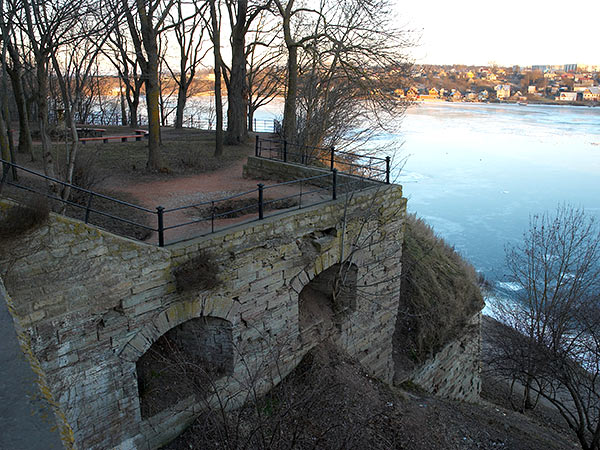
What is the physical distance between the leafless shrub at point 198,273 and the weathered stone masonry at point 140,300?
110 mm

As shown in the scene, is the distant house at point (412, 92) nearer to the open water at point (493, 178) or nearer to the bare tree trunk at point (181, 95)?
the open water at point (493, 178)

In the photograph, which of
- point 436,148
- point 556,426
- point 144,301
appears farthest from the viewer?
point 436,148

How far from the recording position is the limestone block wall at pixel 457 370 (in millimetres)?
14086

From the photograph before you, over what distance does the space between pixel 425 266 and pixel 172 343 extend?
33.3 ft

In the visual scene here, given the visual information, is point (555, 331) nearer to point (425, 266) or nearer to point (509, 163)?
point (425, 266)

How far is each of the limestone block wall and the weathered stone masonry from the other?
14.8 ft

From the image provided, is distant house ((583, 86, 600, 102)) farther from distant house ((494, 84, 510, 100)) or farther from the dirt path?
the dirt path

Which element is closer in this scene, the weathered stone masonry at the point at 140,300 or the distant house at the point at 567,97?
the weathered stone masonry at the point at 140,300

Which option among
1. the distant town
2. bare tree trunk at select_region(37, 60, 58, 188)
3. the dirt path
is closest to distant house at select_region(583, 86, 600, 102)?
the distant town

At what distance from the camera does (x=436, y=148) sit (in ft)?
139

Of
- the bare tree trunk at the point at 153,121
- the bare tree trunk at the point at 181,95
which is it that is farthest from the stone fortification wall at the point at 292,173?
the bare tree trunk at the point at 181,95

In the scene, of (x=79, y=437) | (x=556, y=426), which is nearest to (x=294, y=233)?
(x=79, y=437)

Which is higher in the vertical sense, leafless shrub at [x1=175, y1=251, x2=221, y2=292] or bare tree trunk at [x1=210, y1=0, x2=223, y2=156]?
bare tree trunk at [x1=210, y1=0, x2=223, y2=156]

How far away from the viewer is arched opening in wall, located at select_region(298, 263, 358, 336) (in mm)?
10852
